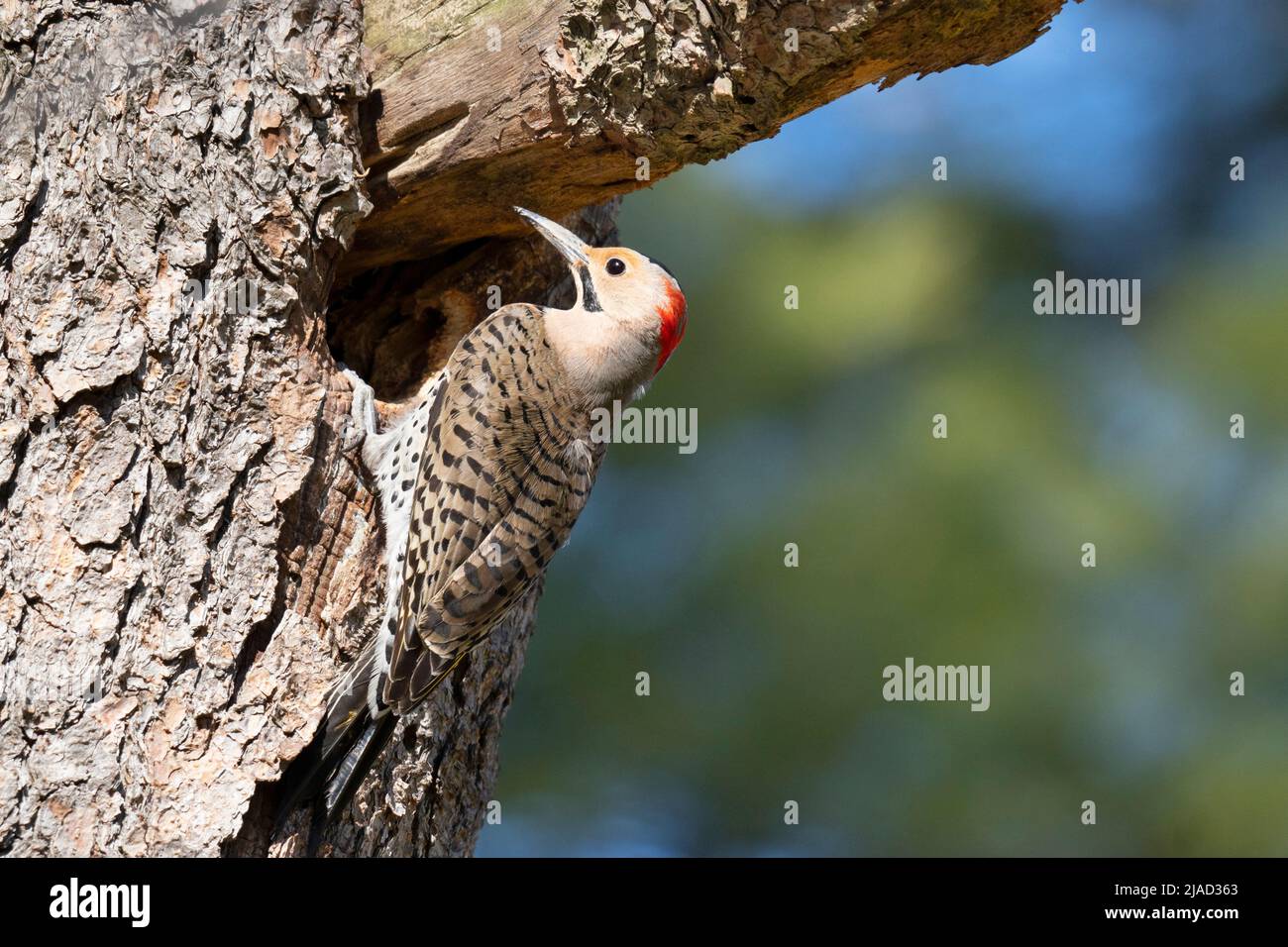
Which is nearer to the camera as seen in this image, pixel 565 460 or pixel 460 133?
pixel 460 133

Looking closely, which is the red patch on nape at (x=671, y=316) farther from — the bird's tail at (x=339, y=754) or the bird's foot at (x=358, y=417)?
the bird's tail at (x=339, y=754)

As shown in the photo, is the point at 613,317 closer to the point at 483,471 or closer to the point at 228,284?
the point at 483,471

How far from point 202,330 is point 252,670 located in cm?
76

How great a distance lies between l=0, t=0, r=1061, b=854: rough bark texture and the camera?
2.79m

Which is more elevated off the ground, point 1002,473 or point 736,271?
point 736,271

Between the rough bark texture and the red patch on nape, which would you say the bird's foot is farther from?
the red patch on nape

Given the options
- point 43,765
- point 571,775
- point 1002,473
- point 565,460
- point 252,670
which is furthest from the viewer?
point 571,775

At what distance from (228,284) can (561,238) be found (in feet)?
3.06

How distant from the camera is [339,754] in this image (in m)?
3.08

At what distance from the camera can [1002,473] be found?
4938 millimetres

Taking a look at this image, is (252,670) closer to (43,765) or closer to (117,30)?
(43,765)

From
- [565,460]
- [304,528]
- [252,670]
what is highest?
[565,460]

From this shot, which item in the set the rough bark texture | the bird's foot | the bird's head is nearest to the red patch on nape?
the bird's head

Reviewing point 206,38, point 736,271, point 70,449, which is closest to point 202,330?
point 70,449
